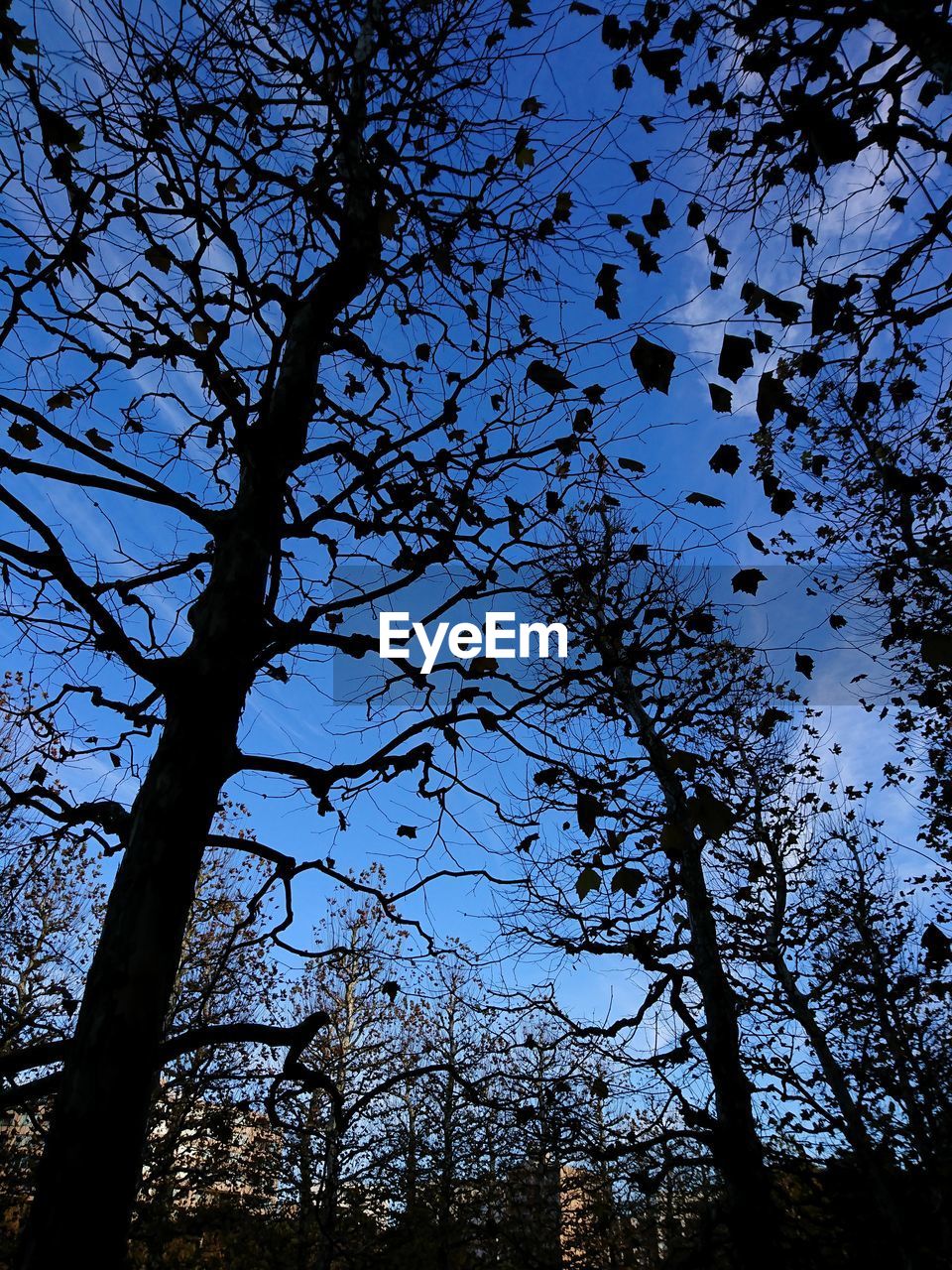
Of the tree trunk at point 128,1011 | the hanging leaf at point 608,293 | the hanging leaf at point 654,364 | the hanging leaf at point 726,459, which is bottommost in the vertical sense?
the tree trunk at point 128,1011

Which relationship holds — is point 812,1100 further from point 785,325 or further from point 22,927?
point 22,927

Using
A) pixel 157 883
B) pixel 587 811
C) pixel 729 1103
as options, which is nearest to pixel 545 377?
pixel 587 811

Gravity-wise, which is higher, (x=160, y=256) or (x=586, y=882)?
(x=160, y=256)

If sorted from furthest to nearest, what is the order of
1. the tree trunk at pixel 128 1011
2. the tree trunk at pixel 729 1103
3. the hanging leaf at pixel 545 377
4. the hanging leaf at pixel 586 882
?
the tree trunk at pixel 729 1103 → the hanging leaf at pixel 545 377 → the hanging leaf at pixel 586 882 → the tree trunk at pixel 128 1011

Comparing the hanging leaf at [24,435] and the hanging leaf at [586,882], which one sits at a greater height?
the hanging leaf at [24,435]

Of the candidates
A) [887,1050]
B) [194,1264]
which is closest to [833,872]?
[887,1050]

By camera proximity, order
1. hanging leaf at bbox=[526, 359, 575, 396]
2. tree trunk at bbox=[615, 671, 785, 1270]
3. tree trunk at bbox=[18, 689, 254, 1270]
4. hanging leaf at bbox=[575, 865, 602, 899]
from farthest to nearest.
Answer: tree trunk at bbox=[615, 671, 785, 1270], hanging leaf at bbox=[526, 359, 575, 396], hanging leaf at bbox=[575, 865, 602, 899], tree trunk at bbox=[18, 689, 254, 1270]

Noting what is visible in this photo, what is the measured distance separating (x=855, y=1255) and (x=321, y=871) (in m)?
11.1

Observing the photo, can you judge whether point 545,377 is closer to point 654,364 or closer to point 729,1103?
point 654,364

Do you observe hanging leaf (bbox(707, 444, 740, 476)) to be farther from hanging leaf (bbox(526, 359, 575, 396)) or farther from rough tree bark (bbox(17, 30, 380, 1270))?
rough tree bark (bbox(17, 30, 380, 1270))

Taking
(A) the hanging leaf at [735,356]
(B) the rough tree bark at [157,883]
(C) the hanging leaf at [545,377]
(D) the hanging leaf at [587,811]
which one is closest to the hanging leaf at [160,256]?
(B) the rough tree bark at [157,883]

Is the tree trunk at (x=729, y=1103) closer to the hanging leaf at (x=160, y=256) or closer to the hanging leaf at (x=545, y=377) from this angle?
the hanging leaf at (x=545, y=377)

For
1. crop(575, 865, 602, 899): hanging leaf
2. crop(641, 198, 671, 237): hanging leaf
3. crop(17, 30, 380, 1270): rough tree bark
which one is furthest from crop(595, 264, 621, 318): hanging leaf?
crop(575, 865, 602, 899): hanging leaf

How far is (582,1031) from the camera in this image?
652 cm
